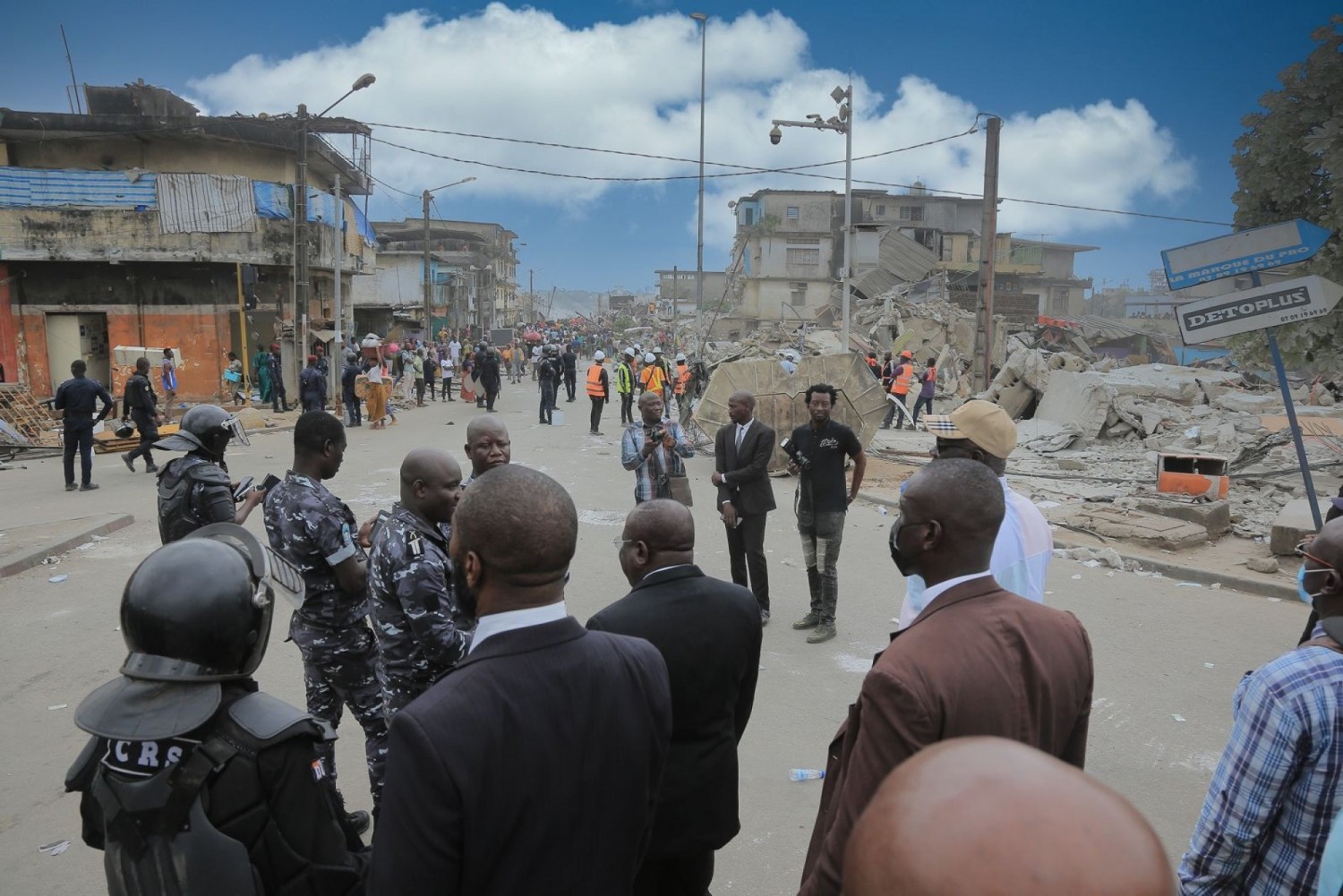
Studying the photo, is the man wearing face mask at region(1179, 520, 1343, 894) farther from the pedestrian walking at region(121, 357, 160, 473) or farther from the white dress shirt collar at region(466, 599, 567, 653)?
the pedestrian walking at region(121, 357, 160, 473)

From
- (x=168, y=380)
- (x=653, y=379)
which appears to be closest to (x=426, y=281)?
(x=168, y=380)

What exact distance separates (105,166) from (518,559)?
32063 millimetres

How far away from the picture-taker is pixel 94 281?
2541cm

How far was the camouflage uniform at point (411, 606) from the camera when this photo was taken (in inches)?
128

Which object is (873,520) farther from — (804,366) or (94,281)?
(94,281)

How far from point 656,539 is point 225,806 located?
5.42 ft

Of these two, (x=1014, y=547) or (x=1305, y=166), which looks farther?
(x=1305, y=166)

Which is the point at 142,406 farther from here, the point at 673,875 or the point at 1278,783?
the point at 1278,783

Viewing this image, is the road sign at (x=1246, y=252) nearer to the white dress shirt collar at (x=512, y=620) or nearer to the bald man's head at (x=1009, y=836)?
the white dress shirt collar at (x=512, y=620)

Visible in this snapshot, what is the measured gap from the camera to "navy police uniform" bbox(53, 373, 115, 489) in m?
11.4

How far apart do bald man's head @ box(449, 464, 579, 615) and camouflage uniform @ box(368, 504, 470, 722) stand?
135cm

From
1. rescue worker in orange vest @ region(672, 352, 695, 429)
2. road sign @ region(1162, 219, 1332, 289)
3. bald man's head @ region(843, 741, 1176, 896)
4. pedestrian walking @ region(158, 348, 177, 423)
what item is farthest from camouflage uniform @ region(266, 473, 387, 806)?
pedestrian walking @ region(158, 348, 177, 423)

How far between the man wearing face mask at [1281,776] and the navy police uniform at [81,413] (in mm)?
12883

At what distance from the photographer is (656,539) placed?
3.06 meters
